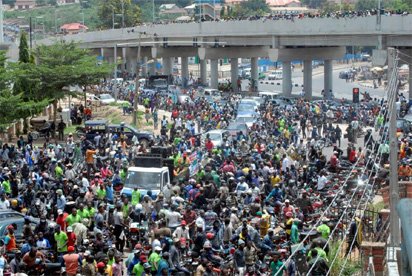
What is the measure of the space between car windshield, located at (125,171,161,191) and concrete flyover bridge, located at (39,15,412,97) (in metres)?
30.8

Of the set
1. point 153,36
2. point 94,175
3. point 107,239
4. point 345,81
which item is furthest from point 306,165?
point 345,81

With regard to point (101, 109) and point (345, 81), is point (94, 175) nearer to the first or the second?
point (101, 109)

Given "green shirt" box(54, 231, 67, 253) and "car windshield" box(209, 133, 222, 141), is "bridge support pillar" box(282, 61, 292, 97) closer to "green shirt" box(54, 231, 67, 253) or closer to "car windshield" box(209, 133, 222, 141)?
"car windshield" box(209, 133, 222, 141)

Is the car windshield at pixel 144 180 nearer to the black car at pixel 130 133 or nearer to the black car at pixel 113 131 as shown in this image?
the black car at pixel 113 131

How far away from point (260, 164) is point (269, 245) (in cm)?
1038

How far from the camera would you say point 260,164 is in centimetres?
3139

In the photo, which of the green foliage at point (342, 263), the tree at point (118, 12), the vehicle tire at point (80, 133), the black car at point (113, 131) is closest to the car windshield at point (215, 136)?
the black car at point (113, 131)

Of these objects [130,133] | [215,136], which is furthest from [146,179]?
[130,133]

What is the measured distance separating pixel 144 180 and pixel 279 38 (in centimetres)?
4314

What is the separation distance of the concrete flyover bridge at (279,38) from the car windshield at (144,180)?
101 ft

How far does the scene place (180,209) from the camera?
25.1 m

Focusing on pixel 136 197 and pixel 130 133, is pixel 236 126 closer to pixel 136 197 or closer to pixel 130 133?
pixel 130 133

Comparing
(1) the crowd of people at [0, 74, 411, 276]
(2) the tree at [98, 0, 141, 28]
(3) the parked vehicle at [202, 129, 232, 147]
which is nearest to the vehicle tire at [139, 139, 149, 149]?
(1) the crowd of people at [0, 74, 411, 276]

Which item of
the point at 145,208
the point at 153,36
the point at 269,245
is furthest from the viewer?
the point at 153,36
